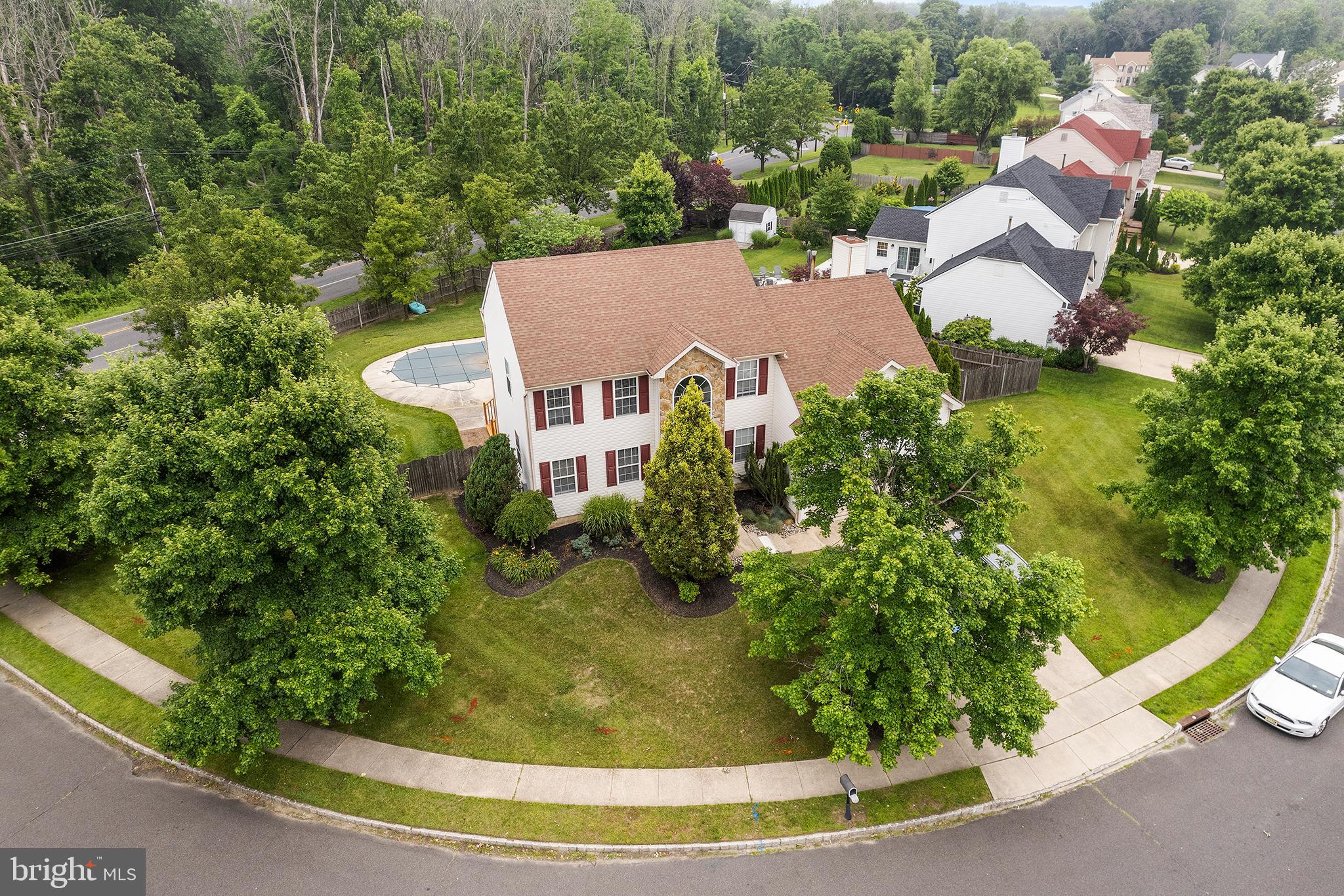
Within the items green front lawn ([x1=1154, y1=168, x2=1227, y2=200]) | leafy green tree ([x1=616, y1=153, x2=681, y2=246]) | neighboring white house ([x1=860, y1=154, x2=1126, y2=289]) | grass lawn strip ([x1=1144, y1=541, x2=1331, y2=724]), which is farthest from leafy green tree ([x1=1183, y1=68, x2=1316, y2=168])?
grass lawn strip ([x1=1144, y1=541, x2=1331, y2=724])

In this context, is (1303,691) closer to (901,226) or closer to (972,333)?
(972,333)

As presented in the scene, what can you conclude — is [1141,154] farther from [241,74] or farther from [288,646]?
[241,74]

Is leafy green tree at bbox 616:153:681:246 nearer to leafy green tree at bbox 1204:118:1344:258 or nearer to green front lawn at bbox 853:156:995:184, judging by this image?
leafy green tree at bbox 1204:118:1344:258

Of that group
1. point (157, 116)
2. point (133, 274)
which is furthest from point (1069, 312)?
point (157, 116)

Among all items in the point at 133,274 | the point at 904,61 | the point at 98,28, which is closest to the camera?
the point at 133,274

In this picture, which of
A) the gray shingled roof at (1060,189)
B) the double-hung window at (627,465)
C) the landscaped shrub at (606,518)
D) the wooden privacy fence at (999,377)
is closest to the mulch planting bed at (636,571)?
the landscaped shrub at (606,518)

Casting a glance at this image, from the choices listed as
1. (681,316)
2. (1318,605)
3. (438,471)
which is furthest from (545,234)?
(1318,605)

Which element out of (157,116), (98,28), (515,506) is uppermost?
(98,28)
